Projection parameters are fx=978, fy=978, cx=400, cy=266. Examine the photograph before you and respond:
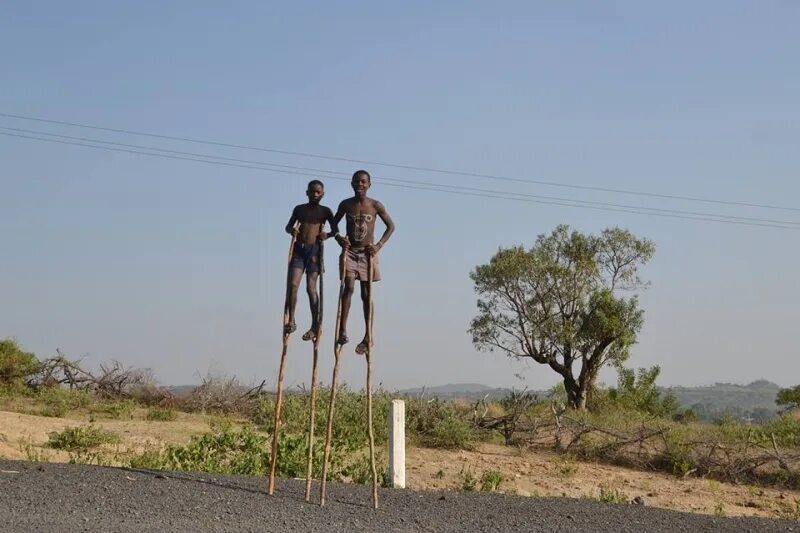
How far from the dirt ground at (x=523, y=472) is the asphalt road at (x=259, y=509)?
3506 millimetres

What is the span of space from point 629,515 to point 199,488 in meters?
3.96

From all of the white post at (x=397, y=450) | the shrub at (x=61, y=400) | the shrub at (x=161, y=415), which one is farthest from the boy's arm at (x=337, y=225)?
the shrub at (x=61, y=400)

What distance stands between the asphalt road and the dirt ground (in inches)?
138

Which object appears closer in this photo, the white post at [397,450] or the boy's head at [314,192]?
the boy's head at [314,192]

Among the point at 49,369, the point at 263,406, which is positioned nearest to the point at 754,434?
the point at 263,406

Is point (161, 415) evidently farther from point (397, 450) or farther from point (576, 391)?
point (576, 391)

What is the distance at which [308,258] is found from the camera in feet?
28.7

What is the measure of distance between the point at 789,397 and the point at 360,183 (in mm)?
25540

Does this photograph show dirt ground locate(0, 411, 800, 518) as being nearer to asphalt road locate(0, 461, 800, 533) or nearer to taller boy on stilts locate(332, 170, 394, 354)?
asphalt road locate(0, 461, 800, 533)

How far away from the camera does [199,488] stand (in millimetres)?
8523

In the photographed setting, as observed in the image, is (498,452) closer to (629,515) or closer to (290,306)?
(629,515)

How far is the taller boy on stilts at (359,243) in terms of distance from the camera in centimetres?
859

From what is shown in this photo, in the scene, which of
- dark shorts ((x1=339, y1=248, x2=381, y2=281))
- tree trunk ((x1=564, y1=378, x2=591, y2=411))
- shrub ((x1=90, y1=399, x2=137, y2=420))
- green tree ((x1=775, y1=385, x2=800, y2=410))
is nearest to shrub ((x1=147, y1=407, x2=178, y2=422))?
shrub ((x1=90, y1=399, x2=137, y2=420))

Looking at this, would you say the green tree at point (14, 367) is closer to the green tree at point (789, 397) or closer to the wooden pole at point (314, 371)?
the wooden pole at point (314, 371)
